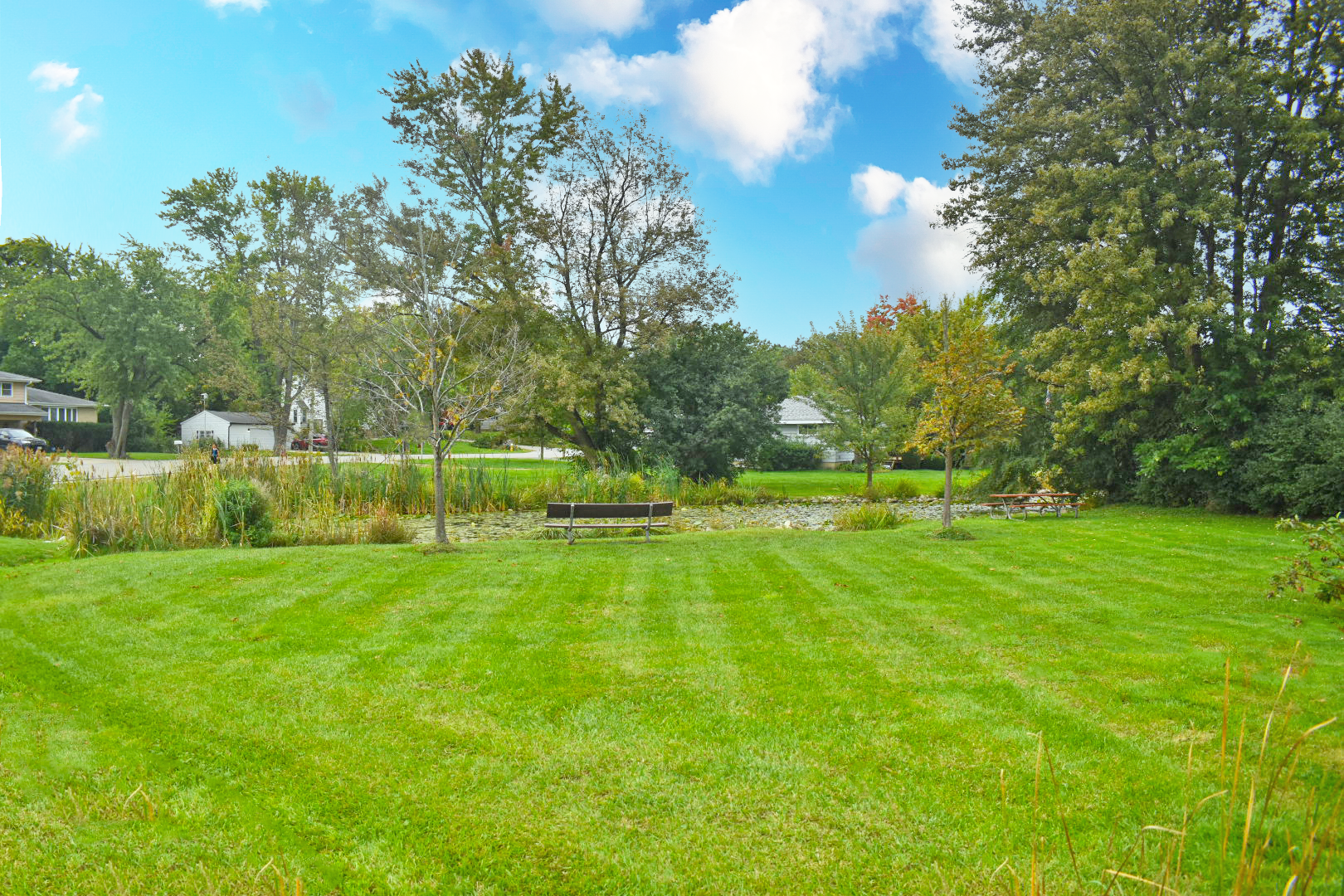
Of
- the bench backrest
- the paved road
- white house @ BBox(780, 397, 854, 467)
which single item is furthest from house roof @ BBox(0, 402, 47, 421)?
white house @ BBox(780, 397, 854, 467)

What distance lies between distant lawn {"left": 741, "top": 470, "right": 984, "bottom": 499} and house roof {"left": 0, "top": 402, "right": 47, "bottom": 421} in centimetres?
3979

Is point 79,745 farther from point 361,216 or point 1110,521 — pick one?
point 361,216

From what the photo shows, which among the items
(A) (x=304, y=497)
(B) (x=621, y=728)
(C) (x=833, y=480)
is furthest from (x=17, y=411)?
(B) (x=621, y=728)

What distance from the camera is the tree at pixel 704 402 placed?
25.4 metres

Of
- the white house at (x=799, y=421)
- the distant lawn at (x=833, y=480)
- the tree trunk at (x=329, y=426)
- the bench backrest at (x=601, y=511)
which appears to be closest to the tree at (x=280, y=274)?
the tree trunk at (x=329, y=426)

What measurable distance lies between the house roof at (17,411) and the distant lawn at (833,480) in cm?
3979

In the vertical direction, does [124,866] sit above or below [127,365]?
below

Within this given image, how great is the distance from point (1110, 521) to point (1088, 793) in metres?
13.5

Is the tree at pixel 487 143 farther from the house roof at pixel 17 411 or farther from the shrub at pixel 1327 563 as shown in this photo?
the house roof at pixel 17 411

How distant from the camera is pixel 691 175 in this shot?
82.7ft

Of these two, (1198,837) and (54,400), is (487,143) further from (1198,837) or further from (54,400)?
(54,400)

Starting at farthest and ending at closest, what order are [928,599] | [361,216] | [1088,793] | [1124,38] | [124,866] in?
[361,216] → [1124,38] → [928,599] → [1088,793] → [124,866]

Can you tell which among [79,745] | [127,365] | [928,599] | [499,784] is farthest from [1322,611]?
[127,365]

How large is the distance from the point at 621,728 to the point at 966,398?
34.5ft
